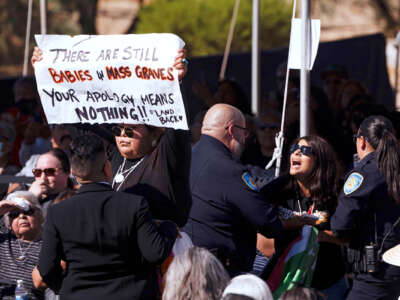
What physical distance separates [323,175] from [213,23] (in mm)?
31431

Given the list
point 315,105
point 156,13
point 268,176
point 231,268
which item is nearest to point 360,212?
point 231,268

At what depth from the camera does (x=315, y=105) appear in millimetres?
7023

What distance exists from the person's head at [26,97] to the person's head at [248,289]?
527 centimetres

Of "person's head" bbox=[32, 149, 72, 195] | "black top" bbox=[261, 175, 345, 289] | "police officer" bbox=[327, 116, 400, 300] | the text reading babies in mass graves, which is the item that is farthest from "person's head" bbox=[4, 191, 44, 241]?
"police officer" bbox=[327, 116, 400, 300]

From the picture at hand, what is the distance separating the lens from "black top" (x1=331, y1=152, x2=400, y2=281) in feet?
15.3

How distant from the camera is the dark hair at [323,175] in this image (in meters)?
5.04

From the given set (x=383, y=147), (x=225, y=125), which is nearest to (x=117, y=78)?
(x=225, y=125)

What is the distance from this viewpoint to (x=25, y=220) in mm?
5141

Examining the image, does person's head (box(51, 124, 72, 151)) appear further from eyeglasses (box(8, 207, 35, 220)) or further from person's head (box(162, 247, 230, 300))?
person's head (box(162, 247, 230, 300))

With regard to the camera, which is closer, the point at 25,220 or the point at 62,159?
the point at 25,220

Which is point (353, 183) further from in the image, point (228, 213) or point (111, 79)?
point (111, 79)

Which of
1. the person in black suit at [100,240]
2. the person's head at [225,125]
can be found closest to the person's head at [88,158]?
the person in black suit at [100,240]

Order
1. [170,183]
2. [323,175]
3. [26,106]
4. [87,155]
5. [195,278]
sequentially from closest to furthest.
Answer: [195,278] < [87,155] < [170,183] < [323,175] < [26,106]

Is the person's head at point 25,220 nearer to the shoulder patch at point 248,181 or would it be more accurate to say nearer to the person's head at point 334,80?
the shoulder patch at point 248,181
